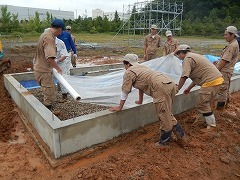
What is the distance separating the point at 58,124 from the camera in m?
3.38

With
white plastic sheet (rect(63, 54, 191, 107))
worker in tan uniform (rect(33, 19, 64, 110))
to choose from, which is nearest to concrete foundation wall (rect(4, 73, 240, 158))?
white plastic sheet (rect(63, 54, 191, 107))

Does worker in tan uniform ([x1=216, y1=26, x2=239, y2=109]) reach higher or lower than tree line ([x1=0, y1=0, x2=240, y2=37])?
lower

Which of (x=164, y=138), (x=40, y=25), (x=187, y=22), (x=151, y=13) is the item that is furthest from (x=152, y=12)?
Answer: (x=164, y=138)

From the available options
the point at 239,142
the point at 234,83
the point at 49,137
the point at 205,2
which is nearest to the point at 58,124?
the point at 49,137

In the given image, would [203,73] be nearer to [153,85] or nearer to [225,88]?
[153,85]

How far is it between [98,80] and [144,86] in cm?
178

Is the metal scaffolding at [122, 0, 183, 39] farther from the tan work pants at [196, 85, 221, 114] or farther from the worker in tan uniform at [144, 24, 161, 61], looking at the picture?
the tan work pants at [196, 85, 221, 114]

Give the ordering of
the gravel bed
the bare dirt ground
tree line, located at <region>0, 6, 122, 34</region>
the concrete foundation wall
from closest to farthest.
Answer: the bare dirt ground
the concrete foundation wall
the gravel bed
tree line, located at <region>0, 6, 122, 34</region>

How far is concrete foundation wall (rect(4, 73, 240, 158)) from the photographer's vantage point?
11.1 feet

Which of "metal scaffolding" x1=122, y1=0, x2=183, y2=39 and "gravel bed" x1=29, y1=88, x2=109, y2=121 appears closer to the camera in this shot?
"gravel bed" x1=29, y1=88, x2=109, y2=121

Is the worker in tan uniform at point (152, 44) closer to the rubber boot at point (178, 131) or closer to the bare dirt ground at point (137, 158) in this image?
the bare dirt ground at point (137, 158)

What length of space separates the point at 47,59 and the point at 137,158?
2.23 meters

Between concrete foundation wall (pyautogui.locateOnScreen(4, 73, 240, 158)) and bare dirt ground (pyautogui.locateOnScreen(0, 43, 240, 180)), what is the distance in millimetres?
151

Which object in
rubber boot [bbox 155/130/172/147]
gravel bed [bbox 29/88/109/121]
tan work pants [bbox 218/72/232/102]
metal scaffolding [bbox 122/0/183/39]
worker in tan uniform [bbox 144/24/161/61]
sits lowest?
rubber boot [bbox 155/130/172/147]
